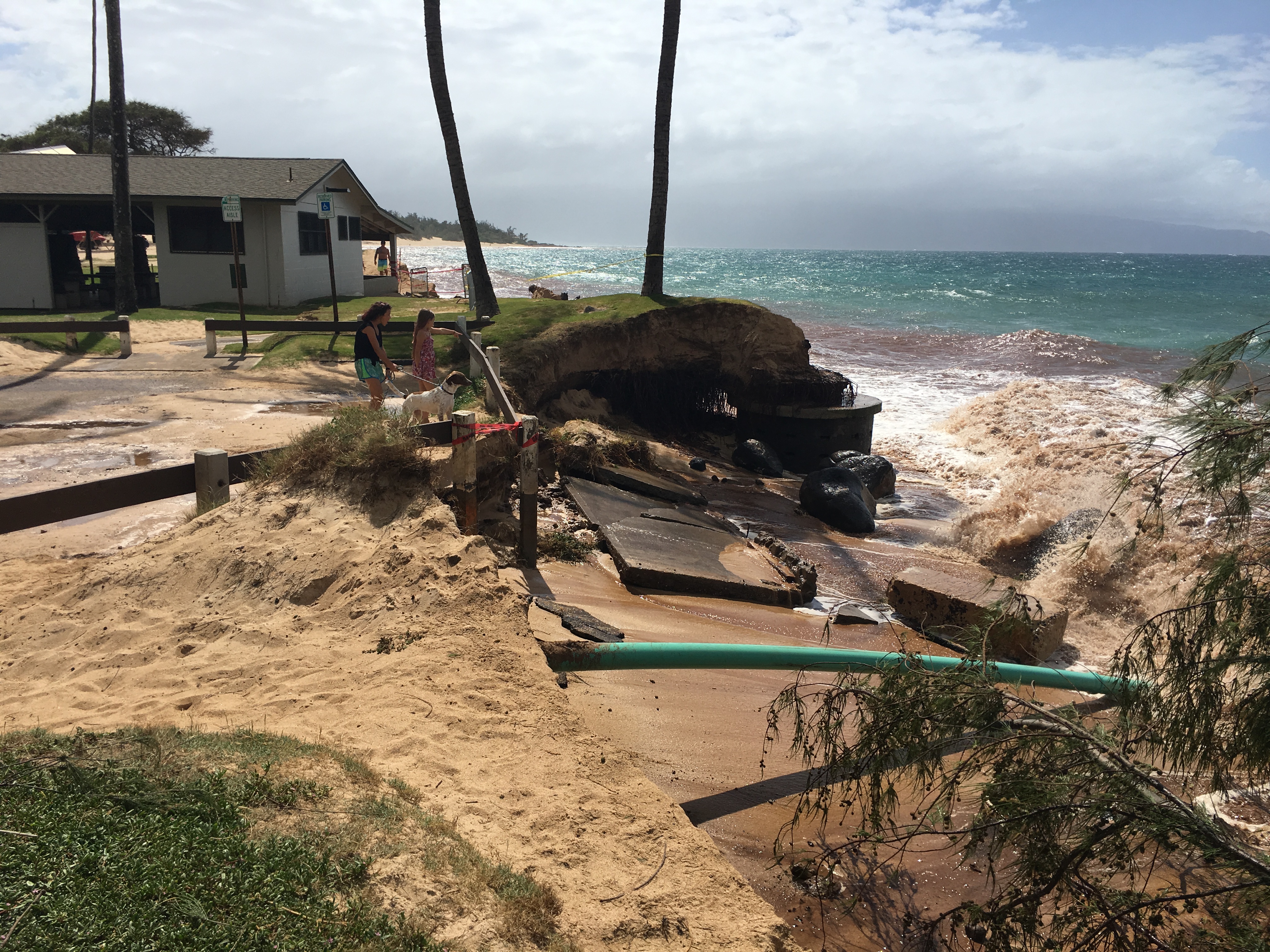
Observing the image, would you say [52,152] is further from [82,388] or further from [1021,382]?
[1021,382]

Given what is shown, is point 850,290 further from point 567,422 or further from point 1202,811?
point 1202,811

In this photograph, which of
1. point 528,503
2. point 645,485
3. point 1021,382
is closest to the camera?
point 528,503

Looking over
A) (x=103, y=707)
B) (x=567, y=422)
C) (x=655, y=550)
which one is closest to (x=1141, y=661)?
(x=103, y=707)

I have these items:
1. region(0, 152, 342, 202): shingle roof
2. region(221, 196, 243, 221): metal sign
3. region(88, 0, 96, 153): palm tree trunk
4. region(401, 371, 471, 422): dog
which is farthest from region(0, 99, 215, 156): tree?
region(401, 371, 471, 422): dog

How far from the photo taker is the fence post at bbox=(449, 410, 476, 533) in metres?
7.13

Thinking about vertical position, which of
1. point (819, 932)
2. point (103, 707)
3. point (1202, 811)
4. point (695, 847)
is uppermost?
point (1202, 811)

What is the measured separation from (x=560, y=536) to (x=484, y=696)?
410cm

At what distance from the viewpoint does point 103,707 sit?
438 centimetres

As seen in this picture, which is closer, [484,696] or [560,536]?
[484,696]

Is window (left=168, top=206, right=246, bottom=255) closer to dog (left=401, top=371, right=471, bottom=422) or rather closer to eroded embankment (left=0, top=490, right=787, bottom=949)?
dog (left=401, top=371, right=471, bottom=422)

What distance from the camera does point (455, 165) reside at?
17953mm

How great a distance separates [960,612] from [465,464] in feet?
15.1

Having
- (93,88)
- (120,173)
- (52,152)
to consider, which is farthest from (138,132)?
(120,173)

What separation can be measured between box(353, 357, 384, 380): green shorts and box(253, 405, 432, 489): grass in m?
2.71
